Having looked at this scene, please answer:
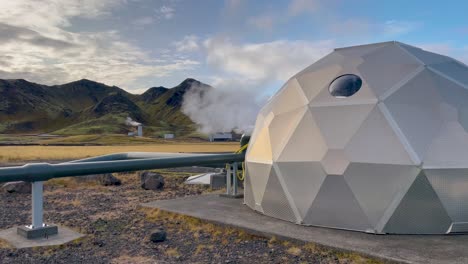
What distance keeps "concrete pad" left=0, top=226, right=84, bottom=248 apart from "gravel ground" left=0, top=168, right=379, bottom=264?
0.89ft

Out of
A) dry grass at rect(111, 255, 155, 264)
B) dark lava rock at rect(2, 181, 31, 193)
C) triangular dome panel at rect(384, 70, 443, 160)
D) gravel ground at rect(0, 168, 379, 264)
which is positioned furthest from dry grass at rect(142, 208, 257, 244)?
dark lava rock at rect(2, 181, 31, 193)

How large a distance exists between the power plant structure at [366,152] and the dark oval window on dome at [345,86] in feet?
0.09

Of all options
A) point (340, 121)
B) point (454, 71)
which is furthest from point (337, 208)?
point (454, 71)

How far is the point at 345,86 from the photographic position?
9.90m

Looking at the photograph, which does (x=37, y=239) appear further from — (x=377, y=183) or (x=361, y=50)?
(x=361, y=50)

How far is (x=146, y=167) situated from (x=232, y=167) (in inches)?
145

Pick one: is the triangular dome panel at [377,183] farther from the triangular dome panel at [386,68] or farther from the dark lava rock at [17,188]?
the dark lava rock at [17,188]

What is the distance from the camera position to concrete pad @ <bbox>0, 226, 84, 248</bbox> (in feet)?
29.2

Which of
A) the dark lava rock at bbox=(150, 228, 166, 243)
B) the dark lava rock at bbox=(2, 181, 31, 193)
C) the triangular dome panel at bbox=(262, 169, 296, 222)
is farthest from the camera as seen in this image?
the dark lava rock at bbox=(2, 181, 31, 193)

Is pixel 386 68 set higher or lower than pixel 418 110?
higher

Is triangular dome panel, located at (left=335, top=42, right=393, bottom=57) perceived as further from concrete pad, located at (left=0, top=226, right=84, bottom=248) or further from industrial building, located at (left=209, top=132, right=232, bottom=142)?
industrial building, located at (left=209, top=132, right=232, bottom=142)

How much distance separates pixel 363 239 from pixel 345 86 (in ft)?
13.4

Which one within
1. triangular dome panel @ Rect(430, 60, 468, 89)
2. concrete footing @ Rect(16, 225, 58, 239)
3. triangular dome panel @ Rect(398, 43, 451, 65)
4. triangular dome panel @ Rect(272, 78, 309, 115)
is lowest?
concrete footing @ Rect(16, 225, 58, 239)

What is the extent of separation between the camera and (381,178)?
8445 millimetres
